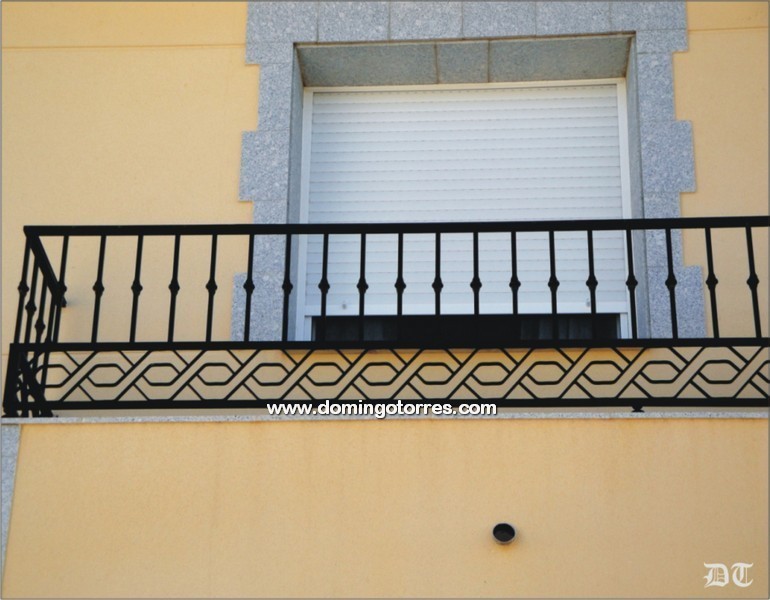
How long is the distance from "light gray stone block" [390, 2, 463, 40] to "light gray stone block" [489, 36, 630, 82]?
0.27 m

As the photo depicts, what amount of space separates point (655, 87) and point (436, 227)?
1.93 m

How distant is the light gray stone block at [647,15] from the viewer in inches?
245

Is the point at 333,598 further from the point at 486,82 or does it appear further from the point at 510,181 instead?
the point at 486,82

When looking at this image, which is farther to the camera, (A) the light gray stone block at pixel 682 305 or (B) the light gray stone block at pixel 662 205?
(B) the light gray stone block at pixel 662 205

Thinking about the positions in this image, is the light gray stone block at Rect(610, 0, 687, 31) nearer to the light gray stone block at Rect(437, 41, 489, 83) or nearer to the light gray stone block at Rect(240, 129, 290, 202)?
the light gray stone block at Rect(437, 41, 489, 83)

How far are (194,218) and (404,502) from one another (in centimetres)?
234

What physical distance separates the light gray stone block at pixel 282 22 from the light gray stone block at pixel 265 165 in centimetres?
61

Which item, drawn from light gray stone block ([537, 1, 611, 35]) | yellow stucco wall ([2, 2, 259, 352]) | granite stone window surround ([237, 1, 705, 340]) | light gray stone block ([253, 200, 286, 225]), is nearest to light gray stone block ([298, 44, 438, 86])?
granite stone window surround ([237, 1, 705, 340])

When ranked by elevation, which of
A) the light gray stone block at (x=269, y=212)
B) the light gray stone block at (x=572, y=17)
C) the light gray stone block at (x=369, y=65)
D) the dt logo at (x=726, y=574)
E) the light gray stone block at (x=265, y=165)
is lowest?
the dt logo at (x=726, y=574)

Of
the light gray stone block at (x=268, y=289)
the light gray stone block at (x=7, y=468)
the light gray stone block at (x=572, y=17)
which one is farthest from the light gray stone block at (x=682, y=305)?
the light gray stone block at (x=7, y=468)

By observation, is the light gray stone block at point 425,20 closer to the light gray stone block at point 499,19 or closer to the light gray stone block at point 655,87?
the light gray stone block at point 499,19

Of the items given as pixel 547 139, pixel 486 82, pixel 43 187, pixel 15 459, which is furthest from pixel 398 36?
pixel 15 459

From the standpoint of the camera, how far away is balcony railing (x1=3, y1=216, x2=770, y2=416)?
195 inches

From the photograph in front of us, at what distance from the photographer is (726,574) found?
4309mm
